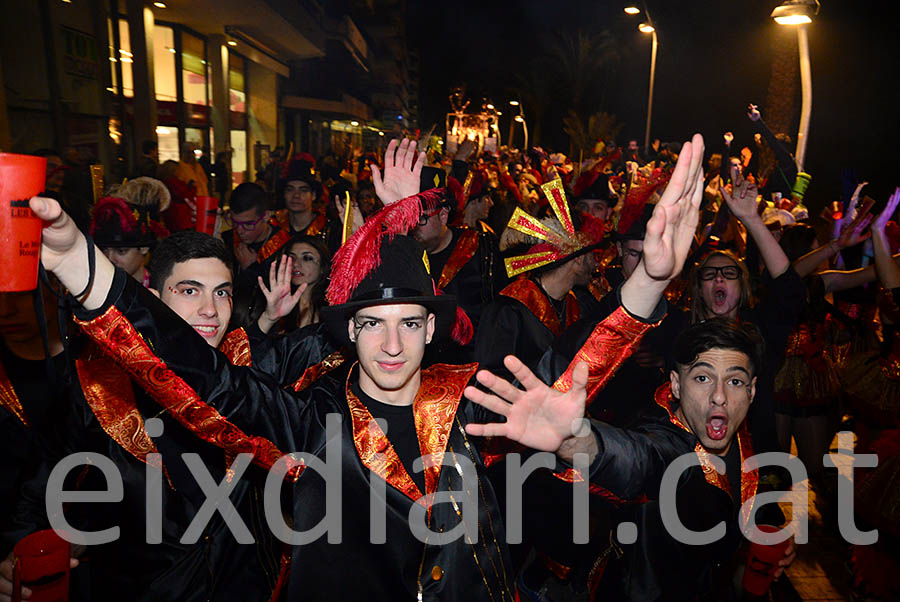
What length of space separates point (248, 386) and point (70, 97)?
10.3 meters

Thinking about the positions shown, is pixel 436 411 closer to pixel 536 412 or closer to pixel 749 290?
pixel 536 412

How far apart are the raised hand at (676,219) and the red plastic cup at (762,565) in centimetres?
112

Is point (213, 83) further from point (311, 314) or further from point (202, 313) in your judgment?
point (202, 313)

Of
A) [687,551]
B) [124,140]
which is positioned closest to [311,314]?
[687,551]

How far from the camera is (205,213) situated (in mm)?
4570

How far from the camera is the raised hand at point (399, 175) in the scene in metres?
3.61

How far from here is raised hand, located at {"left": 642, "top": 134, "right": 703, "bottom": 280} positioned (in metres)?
2.33

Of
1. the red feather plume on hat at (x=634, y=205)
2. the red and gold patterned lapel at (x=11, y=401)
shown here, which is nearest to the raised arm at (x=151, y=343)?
the red and gold patterned lapel at (x=11, y=401)

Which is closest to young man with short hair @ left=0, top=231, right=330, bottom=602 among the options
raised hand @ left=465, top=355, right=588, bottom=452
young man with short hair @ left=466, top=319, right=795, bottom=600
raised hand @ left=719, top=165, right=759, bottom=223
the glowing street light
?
raised hand @ left=465, top=355, right=588, bottom=452

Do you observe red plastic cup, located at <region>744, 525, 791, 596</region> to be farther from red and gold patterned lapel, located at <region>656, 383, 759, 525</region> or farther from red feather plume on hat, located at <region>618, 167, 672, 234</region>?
red feather plume on hat, located at <region>618, 167, 672, 234</region>

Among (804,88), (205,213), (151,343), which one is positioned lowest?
(151,343)

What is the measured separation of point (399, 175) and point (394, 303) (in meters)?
1.37

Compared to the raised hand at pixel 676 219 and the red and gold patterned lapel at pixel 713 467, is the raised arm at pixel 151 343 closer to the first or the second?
the raised hand at pixel 676 219

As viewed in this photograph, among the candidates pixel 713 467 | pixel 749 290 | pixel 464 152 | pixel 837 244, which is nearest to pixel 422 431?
pixel 713 467
